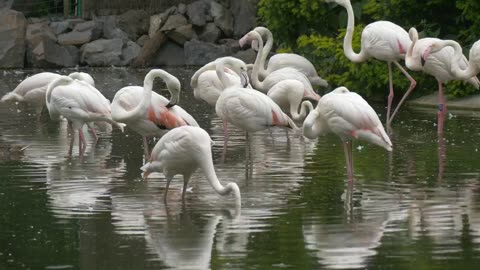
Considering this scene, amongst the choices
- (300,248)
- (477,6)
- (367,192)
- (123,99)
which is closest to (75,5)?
(477,6)

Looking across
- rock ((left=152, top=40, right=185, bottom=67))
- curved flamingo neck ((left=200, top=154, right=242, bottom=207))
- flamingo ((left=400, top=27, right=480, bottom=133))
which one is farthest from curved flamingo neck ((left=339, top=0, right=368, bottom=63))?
rock ((left=152, top=40, right=185, bottom=67))

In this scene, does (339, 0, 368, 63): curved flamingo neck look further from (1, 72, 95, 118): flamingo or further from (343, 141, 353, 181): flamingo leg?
(343, 141, 353, 181): flamingo leg

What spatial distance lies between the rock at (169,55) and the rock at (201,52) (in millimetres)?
308

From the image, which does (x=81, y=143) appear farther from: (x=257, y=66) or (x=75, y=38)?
(x=75, y=38)

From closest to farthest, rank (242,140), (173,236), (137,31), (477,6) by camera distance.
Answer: (173,236), (242,140), (477,6), (137,31)

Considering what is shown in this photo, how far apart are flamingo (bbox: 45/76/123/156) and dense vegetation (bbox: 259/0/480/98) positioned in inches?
218

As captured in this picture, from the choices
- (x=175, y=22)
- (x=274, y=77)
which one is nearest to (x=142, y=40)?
(x=175, y=22)

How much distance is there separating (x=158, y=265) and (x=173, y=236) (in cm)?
90

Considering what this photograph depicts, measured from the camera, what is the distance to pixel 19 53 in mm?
24391

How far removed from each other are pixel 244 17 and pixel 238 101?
14.4 metres

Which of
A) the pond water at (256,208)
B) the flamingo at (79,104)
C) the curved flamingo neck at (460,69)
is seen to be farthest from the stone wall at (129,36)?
the flamingo at (79,104)

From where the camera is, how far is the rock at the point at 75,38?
25562mm

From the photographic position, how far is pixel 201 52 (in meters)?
25.0

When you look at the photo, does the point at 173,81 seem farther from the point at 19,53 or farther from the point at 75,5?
the point at 75,5
